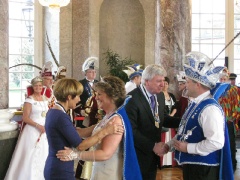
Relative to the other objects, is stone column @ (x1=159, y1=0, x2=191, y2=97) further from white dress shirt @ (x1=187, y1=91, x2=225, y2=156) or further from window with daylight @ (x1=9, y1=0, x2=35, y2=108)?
white dress shirt @ (x1=187, y1=91, x2=225, y2=156)

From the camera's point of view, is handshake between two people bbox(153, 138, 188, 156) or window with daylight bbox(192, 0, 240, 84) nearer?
handshake between two people bbox(153, 138, 188, 156)

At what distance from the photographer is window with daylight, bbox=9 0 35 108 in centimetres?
1096

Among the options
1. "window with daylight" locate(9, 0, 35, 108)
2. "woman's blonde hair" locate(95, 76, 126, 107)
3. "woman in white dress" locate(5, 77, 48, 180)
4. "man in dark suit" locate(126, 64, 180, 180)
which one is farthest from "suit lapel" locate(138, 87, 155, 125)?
"window with daylight" locate(9, 0, 35, 108)

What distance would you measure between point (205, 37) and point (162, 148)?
9008mm

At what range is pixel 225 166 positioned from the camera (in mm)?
3518

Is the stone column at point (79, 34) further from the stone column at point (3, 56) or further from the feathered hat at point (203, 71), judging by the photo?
the feathered hat at point (203, 71)

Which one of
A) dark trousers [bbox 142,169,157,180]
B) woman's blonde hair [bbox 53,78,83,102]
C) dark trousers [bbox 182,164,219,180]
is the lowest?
dark trousers [bbox 142,169,157,180]

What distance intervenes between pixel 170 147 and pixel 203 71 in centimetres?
75

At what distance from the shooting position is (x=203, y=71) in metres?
3.58

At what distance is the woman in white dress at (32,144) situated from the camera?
5543 mm

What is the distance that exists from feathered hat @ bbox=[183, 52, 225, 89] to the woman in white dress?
263 cm

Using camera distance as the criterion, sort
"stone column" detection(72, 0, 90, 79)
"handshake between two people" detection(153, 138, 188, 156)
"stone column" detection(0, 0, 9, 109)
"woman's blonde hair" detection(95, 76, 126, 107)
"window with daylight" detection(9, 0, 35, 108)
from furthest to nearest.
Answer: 1. "window with daylight" detection(9, 0, 35, 108)
2. "stone column" detection(72, 0, 90, 79)
3. "stone column" detection(0, 0, 9, 109)
4. "handshake between two people" detection(153, 138, 188, 156)
5. "woman's blonde hair" detection(95, 76, 126, 107)

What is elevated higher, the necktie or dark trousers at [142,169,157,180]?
the necktie

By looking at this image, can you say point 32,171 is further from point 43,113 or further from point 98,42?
point 98,42
